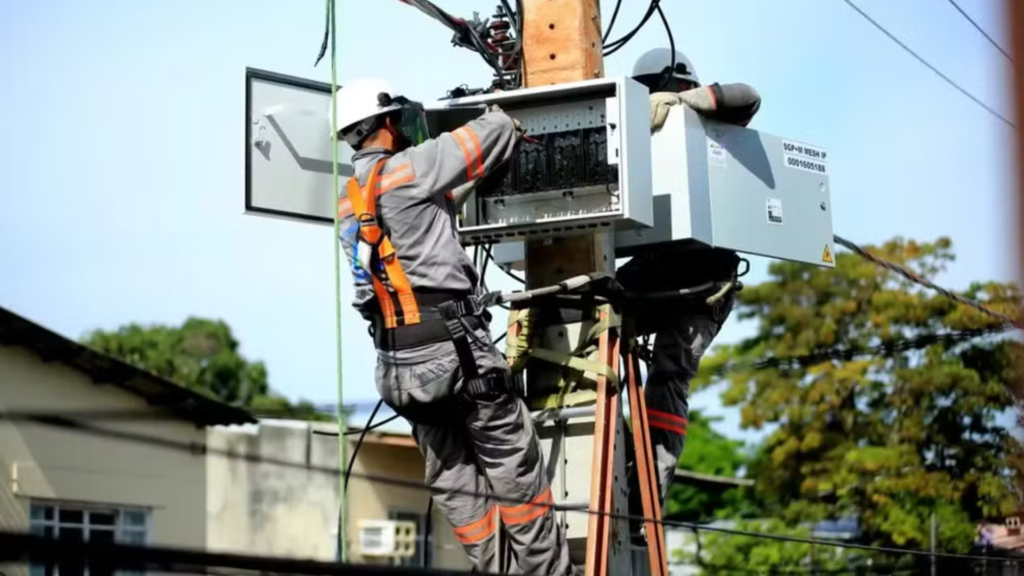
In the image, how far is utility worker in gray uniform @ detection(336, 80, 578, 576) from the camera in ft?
18.9

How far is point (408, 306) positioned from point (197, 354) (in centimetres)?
3811

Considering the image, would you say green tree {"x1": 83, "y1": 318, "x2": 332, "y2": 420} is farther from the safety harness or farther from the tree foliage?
the safety harness

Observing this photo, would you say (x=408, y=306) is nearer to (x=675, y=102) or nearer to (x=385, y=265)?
(x=385, y=265)

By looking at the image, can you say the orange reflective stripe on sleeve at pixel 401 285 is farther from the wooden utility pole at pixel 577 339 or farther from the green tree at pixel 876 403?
the green tree at pixel 876 403

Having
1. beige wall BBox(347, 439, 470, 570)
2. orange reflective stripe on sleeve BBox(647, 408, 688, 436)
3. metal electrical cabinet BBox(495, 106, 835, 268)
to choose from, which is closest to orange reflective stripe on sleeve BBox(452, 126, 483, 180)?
metal electrical cabinet BBox(495, 106, 835, 268)

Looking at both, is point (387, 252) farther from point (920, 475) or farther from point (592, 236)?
point (920, 475)

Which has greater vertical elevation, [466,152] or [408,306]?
[466,152]

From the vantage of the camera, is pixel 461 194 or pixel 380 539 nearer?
pixel 461 194

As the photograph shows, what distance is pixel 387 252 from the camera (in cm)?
580

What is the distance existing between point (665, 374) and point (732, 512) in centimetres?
2081

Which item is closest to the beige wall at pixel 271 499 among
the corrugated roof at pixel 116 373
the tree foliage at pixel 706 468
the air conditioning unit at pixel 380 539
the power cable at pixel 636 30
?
the air conditioning unit at pixel 380 539

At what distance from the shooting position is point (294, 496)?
2180 cm

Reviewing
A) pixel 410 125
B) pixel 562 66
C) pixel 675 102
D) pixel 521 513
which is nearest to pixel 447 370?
pixel 521 513

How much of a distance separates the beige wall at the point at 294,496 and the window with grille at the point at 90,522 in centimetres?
445
